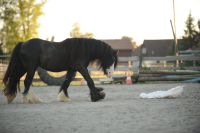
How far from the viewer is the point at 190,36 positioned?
51.3 metres

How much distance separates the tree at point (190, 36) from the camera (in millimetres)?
49819

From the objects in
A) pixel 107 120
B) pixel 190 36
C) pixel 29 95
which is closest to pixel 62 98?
pixel 29 95

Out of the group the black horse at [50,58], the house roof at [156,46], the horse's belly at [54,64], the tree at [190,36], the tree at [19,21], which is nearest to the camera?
the black horse at [50,58]

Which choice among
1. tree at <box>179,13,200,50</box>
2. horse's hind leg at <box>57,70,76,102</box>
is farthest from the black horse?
tree at <box>179,13,200,50</box>

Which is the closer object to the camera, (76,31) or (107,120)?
(107,120)

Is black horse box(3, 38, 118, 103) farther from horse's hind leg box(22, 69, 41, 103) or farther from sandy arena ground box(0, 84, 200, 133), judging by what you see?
sandy arena ground box(0, 84, 200, 133)

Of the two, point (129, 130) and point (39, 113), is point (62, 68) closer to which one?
point (39, 113)

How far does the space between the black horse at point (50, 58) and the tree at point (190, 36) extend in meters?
40.5

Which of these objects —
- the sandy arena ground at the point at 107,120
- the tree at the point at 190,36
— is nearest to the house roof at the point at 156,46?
the tree at the point at 190,36

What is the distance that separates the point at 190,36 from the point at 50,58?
43.6 meters

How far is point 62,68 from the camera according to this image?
10.2m

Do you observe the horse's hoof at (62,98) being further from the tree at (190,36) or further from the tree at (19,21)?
the tree at (190,36)

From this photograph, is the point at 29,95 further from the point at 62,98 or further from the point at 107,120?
the point at 107,120

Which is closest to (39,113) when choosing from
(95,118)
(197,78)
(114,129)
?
(95,118)
